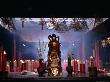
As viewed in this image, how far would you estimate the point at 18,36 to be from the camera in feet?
31.9

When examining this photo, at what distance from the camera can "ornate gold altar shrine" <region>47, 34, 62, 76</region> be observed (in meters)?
7.36

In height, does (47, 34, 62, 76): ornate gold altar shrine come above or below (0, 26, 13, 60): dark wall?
below

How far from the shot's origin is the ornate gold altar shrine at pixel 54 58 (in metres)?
7.36

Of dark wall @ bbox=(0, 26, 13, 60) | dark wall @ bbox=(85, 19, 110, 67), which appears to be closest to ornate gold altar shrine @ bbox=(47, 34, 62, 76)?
dark wall @ bbox=(85, 19, 110, 67)

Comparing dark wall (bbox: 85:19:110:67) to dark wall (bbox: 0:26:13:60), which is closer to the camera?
dark wall (bbox: 85:19:110:67)

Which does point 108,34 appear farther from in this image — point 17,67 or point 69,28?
point 17,67

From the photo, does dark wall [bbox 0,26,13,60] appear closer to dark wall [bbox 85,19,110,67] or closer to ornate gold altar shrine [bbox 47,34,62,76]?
ornate gold altar shrine [bbox 47,34,62,76]

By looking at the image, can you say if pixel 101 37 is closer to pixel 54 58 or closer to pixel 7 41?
pixel 54 58

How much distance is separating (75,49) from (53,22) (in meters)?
1.27

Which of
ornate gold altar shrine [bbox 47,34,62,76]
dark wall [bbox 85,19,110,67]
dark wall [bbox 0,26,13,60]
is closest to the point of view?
ornate gold altar shrine [bbox 47,34,62,76]

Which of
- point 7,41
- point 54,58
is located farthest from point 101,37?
point 7,41

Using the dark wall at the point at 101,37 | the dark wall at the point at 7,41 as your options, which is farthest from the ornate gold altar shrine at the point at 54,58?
the dark wall at the point at 7,41

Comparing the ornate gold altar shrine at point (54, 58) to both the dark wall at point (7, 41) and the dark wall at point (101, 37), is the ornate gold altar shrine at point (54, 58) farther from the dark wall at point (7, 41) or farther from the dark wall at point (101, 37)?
the dark wall at point (7, 41)
